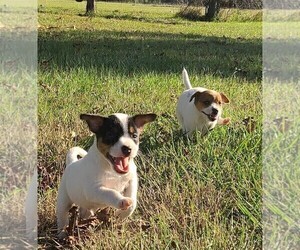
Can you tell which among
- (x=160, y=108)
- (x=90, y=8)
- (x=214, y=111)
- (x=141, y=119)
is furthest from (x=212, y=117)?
(x=90, y=8)

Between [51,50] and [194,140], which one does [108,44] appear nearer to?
[51,50]

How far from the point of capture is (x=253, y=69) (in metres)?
2.32

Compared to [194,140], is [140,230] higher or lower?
lower

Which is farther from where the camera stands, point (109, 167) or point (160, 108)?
point (160, 108)

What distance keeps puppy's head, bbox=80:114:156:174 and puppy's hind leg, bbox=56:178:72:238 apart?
14 centimetres

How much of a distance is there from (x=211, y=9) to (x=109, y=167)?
871 mm

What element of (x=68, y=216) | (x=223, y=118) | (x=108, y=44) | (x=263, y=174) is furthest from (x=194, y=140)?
(x=108, y=44)

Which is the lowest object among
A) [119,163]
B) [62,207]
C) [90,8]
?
[62,207]

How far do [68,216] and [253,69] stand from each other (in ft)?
3.15

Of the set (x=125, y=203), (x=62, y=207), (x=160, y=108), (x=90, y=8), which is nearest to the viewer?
(x=125, y=203)

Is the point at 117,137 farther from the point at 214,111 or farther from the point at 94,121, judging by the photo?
the point at 214,111

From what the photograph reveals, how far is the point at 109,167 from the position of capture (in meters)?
1.43

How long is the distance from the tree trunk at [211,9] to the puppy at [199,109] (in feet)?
1.39

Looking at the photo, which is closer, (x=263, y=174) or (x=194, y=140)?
(x=263, y=174)
